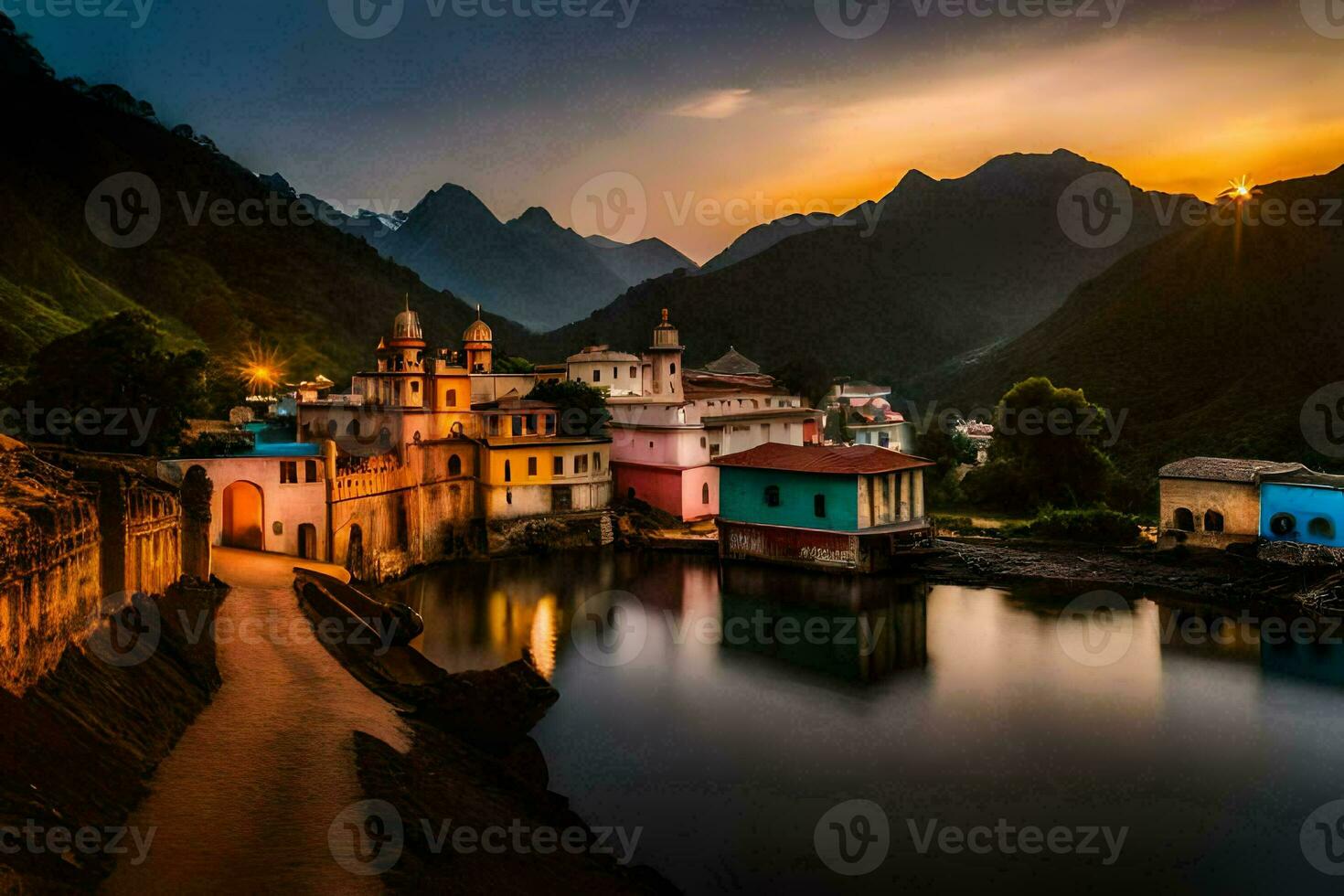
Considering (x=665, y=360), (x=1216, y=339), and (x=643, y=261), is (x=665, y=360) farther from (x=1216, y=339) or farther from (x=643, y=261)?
(x=643, y=261)

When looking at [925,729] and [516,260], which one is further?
[516,260]

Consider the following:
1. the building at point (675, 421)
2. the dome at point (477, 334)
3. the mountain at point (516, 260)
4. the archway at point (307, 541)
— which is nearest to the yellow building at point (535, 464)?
the building at point (675, 421)

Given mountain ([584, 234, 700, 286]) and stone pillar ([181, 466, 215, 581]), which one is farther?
mountain ([584, 234, 700, 286])

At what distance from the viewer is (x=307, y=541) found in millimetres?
26031

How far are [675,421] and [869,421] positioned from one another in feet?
47.7

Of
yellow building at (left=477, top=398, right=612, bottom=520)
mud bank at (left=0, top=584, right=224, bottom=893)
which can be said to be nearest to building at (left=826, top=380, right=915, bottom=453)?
yellow building at (left=477, top=398, right=612, bottom=520)

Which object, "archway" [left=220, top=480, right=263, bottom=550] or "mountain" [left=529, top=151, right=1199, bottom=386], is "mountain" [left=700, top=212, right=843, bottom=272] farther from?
"archway" [left=220, top=480, right=263, bottom=550]

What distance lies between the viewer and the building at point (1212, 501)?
27.8 m

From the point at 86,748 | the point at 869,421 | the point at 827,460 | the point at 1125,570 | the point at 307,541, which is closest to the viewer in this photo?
the point at 86,748

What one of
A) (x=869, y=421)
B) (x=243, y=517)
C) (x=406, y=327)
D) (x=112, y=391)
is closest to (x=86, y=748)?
(x=243, y=517)

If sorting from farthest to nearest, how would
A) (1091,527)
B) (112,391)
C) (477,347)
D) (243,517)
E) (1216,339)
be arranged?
1. (1216,339)
2. (477,347)
3. (1091,527)
4. (243,517)
5. (112,391)

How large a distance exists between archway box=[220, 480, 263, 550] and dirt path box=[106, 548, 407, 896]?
820cm

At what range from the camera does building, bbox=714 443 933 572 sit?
30.4 meters

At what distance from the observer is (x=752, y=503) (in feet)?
109
